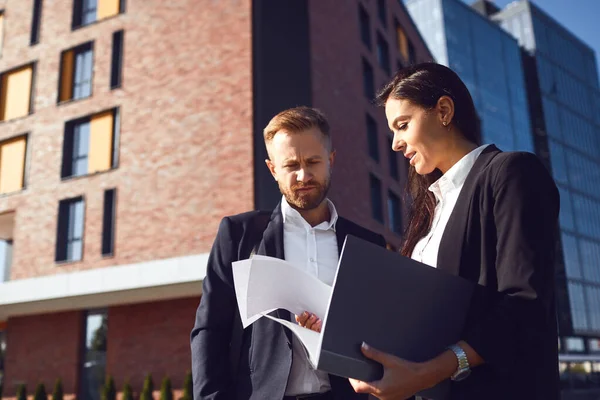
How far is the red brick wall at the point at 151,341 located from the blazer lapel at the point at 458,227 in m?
15.6

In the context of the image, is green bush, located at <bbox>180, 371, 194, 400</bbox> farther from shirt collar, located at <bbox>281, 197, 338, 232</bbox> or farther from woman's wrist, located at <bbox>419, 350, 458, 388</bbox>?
woman's wrist, located at <bbox>419, 350, 458, 388</bbox>

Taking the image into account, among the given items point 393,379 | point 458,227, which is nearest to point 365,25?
point 458,227

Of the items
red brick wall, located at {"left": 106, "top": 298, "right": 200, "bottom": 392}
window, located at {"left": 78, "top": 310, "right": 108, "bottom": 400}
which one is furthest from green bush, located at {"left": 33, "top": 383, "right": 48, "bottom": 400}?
red brick wall, located at {"left": 106, "top": 298, "right": 200, "bottom": 392}

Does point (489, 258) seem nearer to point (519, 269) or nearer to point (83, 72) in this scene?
point (519, 269)

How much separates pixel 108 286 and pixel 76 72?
801cm

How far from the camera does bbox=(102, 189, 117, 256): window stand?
699 inches

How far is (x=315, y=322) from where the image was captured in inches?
79.4

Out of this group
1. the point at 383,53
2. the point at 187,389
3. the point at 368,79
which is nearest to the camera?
the point at 187,389

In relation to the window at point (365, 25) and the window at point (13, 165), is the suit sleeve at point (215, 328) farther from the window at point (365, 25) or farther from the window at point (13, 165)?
the window at point (365, 25)

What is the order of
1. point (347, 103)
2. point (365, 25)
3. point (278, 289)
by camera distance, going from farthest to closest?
point (365, 25), point (347, 103), point (278, 289)

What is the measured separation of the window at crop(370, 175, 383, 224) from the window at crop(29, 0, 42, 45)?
1280 cm

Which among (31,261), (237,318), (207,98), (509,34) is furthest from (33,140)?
(509,34)

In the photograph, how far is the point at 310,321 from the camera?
202cm

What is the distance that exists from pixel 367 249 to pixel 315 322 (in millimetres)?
626
